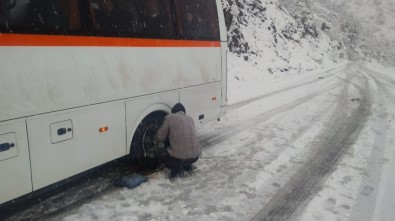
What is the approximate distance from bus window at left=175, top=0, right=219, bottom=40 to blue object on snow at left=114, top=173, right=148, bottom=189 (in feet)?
8.88

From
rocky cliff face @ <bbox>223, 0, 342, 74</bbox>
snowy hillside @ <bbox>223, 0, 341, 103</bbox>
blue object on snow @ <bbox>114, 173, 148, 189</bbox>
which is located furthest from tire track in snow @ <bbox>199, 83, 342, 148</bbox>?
rocky cliff face @ <bbox>223, 0, 342, 74</bbox>

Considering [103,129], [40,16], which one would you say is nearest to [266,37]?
[103,129]

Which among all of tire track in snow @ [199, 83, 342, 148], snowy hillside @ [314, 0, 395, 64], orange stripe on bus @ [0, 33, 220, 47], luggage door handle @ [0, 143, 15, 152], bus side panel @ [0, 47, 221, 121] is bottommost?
tire track in snow @ [199, 83, 342, 148]

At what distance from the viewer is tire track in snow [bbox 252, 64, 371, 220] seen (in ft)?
15.9

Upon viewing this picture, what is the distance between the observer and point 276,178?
19.5 feet

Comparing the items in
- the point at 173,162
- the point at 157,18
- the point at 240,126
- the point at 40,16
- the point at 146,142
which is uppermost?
the point at 157,18

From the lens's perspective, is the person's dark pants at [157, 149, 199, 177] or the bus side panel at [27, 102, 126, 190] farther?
the person's dark pants at [157, 149, 199, 177]

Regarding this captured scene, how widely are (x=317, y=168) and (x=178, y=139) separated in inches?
116

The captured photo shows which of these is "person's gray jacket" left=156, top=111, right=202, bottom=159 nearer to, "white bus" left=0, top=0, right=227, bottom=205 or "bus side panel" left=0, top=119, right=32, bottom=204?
"white bus" left=0, top=0, right=227, bottom=205

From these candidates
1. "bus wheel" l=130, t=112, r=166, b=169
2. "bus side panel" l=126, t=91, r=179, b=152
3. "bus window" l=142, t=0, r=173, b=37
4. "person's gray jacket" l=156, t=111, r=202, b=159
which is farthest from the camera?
"bus wheel" l=130, t=112, r=166, b=169

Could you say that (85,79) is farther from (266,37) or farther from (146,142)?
(266,37)

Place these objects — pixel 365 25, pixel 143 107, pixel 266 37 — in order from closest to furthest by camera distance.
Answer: pixel 143 107 < pixel 266 37 < pixel 365 25

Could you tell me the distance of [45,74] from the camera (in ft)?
12.9

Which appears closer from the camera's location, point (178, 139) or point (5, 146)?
point (5, 146)
